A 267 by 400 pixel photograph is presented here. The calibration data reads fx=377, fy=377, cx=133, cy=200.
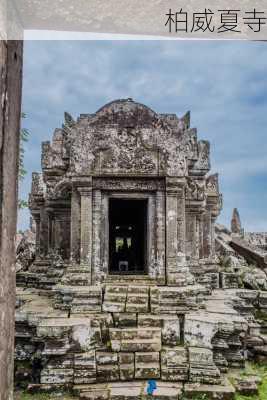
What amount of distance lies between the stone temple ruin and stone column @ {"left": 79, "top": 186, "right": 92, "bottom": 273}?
0.8 inches

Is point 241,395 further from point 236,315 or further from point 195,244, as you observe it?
point 195,244

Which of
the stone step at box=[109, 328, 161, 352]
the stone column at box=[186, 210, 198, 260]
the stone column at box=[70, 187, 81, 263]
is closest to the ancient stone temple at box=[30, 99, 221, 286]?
the stone column at box=[70, 187, 81, 263]

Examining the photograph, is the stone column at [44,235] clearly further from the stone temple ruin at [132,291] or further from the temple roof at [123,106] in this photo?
the temple roof at [123,106]

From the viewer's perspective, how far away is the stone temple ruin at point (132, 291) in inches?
242

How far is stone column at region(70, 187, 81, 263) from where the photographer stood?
7.81 meters

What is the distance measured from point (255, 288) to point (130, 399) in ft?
19.5

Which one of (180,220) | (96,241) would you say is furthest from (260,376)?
(96,241)

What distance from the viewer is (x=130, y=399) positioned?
5.62 m

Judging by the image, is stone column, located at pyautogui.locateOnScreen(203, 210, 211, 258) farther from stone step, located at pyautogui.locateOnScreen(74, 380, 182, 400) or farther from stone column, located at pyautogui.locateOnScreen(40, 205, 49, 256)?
stone step, located at pyautogui.locateOnScreen(74, 380, 182, 400)

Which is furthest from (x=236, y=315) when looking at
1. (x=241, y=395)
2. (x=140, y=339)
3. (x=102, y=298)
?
(x=102, y=298)

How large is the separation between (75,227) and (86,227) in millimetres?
298

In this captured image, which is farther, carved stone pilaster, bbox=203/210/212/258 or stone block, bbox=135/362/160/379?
carved stone pilaster, bbox=203/210/212/258

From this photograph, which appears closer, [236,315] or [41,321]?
[41,321]

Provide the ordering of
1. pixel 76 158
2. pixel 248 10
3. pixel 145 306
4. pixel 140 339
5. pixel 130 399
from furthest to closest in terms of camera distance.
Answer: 1. pixel 76 158
2. pixel 145 306
3. pixel 140 339
4. pixel 130 399
5. pixel 248 10
